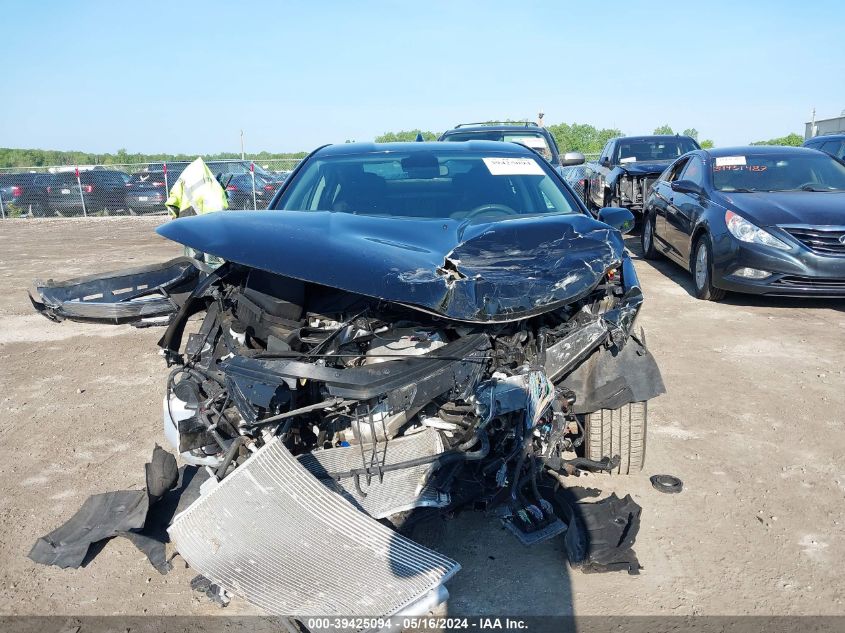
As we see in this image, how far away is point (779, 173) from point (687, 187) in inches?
39.4

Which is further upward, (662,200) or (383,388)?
(662,200)

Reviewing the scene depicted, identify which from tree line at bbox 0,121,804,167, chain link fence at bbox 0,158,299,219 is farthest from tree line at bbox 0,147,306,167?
chain link fence at bbox 0,158,299,219

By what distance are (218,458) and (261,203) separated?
54.4 ft

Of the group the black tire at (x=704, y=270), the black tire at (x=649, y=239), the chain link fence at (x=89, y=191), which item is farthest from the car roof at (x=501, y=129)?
the chain link fence at (x=89, y=191)

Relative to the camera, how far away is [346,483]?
2.84 m

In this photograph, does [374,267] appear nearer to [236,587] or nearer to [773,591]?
[236,587]

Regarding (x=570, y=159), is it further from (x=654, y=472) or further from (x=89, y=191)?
(x=89, y=191)

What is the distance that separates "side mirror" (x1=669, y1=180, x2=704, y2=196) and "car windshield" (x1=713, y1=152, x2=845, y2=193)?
0.61ft

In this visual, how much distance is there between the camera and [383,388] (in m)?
2.53

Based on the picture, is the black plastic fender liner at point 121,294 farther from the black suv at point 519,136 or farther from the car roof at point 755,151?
the black suv at point 519,136

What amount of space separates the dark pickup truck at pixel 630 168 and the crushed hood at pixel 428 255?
8.73m

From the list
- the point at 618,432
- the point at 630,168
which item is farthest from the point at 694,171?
the point at 618,432

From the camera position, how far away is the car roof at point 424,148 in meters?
4.46

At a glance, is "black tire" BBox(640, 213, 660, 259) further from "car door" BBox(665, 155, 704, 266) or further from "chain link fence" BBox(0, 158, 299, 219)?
"chain link fence" BBox(0, 158, 299, 219)
